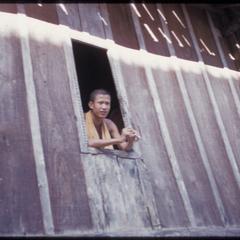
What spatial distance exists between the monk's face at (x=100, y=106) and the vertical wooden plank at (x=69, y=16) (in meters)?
0.92

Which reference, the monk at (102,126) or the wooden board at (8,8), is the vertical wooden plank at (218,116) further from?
the wooden board at (8,8)

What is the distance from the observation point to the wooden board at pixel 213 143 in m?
5.81

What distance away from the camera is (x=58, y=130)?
4.55 metres

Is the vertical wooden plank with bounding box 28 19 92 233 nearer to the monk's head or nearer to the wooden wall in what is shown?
the wooden wall

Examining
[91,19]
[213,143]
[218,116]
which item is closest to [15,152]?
[91,19]

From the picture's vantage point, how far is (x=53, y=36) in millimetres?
5152

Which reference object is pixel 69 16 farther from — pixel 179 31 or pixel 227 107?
pixel 227 107

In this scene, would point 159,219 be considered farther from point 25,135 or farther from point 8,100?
point 8,100

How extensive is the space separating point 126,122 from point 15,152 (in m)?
1.59

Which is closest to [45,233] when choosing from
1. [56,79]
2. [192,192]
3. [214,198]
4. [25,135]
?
[25,135]

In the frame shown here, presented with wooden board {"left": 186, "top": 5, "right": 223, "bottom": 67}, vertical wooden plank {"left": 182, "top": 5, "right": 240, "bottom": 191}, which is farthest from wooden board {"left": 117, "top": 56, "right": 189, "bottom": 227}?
wooden board {"left": 186, "top": 5, "right": 223, "bottom": 67}

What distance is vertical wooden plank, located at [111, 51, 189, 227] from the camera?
5.02m

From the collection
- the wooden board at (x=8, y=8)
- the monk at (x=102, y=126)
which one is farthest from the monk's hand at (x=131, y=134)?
the wooden board at (x=8, y=8)

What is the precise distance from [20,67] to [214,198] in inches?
116
